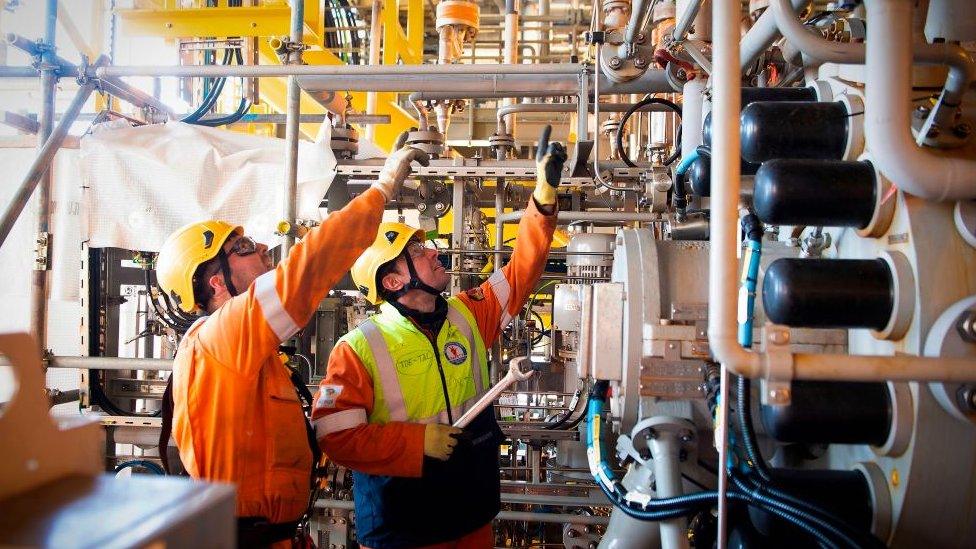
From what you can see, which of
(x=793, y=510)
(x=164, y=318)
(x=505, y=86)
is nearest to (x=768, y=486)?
(x=793, y=510)

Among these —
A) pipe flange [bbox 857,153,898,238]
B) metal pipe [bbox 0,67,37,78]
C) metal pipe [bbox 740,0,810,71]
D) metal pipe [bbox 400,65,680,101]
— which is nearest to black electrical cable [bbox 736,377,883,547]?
pipe flange [bbox 857,153,898,238]

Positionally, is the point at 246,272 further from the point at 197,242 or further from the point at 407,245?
the point at 407,245

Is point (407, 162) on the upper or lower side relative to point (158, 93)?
lower

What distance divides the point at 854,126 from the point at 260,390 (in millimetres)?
1605

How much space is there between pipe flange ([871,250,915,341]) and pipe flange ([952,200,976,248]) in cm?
9

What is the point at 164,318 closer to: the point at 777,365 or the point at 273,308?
the point at 273,308

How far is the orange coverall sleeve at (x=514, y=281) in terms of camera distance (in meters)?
2.51

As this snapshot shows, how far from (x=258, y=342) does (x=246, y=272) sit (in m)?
0.44

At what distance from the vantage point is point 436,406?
2281 mm

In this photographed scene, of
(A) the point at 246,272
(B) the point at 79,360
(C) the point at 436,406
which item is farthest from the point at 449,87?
(B) the point at 79,360

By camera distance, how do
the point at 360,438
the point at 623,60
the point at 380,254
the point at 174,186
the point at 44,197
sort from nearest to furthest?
the point at 360,438 < the point at 623,60 < the point at 380,254 < the point at 44,197 < the point at 174,186

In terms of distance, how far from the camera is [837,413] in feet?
4.05

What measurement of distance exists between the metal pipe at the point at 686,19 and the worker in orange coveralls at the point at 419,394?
66 centimetres

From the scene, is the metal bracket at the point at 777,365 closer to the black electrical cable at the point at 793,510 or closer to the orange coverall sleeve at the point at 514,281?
the black electrical cable at the point at 793,510
